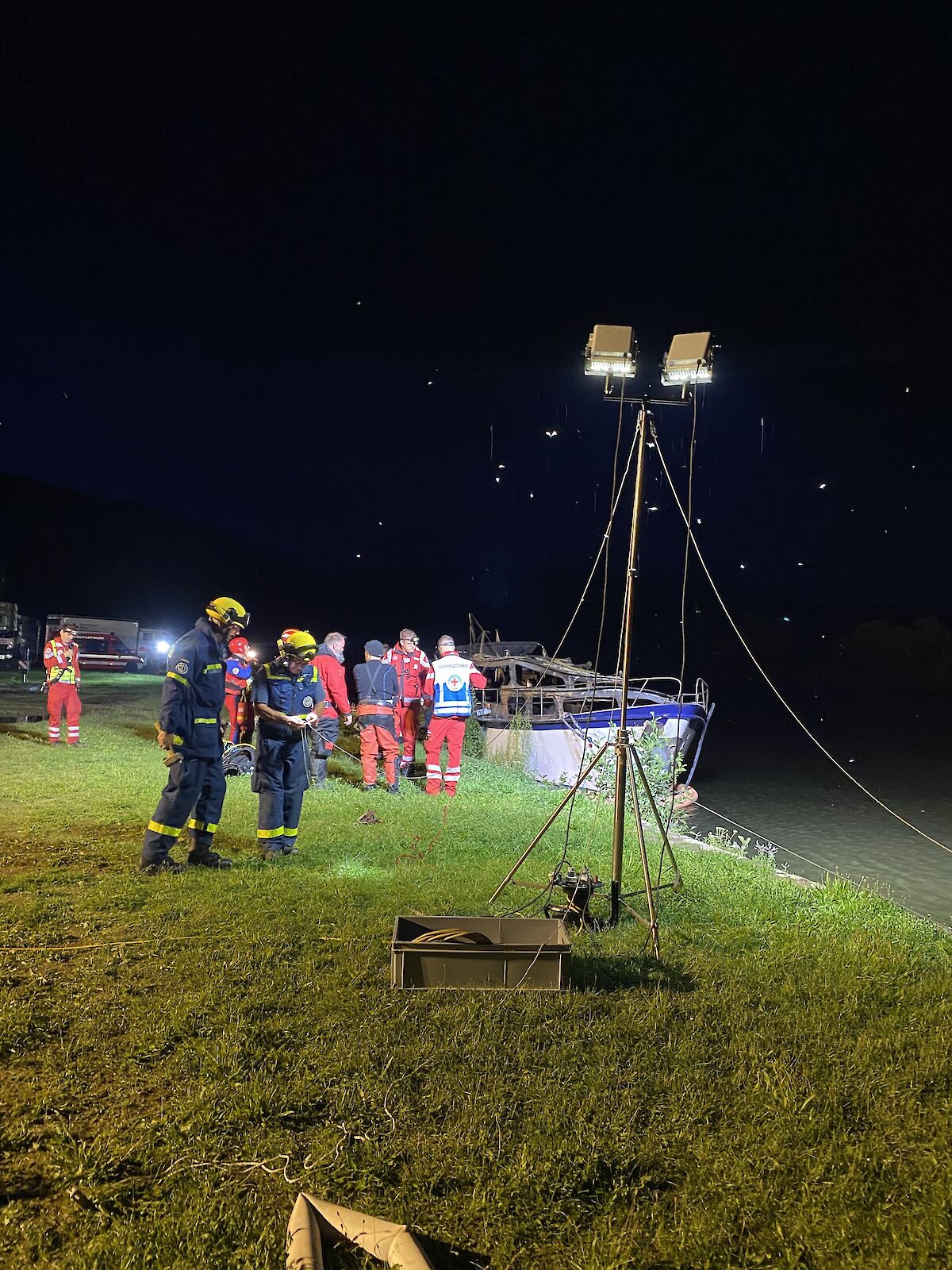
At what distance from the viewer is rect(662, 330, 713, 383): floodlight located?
18.6 ft

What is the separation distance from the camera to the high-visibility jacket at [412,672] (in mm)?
11836

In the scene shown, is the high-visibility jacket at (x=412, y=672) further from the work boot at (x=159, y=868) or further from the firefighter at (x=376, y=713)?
the work boot at (x=159, y=868)

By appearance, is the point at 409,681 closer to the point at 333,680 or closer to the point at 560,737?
the point at 333,680

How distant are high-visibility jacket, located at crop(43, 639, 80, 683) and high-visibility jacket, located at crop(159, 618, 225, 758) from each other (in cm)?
806

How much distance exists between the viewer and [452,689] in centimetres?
1098

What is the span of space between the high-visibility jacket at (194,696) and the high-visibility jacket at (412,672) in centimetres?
493

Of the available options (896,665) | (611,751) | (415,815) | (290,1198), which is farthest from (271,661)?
(896,665)

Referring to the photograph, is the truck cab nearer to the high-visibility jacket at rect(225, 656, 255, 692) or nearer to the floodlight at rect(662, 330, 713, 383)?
the high-visibility jacket at rect(225, 656, 255, 692)

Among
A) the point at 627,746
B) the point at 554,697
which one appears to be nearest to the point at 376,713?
the point at 627,746

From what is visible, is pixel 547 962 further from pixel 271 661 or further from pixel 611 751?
pixel 611 751

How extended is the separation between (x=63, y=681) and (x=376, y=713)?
682 cm

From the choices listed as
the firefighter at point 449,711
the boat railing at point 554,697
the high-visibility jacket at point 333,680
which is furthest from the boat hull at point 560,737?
the high-visibility jacket at point 333,680

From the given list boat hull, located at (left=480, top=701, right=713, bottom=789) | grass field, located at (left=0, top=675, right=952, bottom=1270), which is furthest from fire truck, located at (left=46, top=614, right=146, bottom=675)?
grass field, located at (left=0, top=675, right=952, bottom=1270)

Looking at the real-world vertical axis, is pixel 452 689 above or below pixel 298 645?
below
